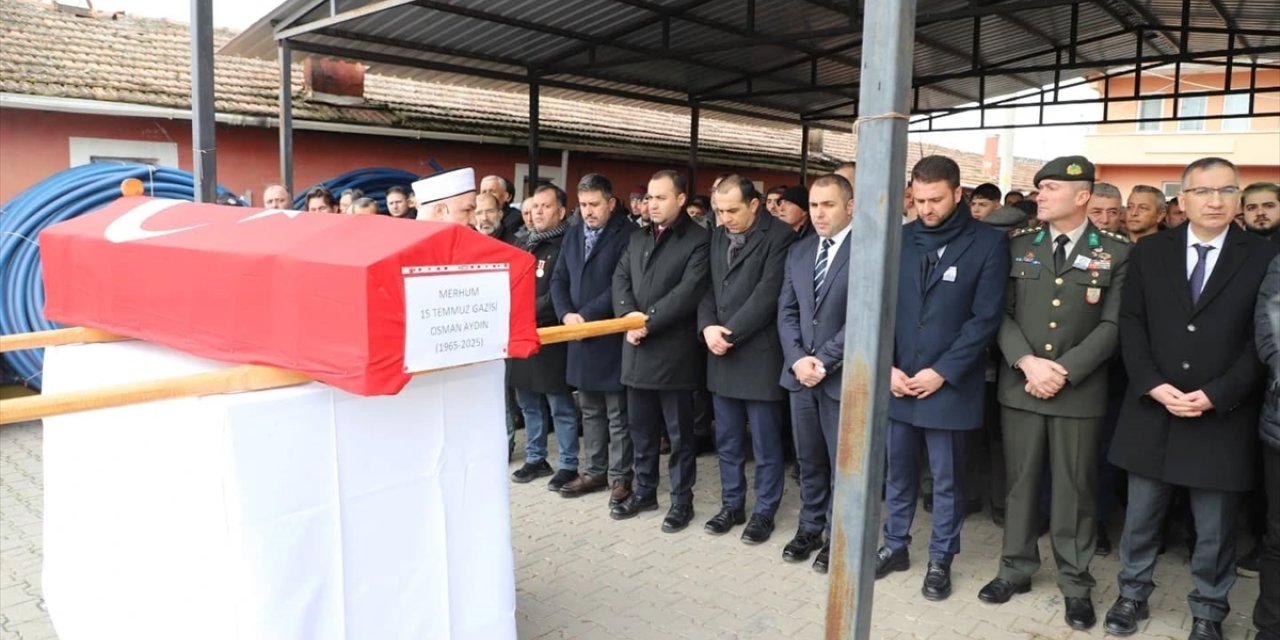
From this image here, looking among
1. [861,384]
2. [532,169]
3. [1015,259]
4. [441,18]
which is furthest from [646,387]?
[532,169]

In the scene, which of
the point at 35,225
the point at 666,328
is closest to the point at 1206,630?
the point at 666,328

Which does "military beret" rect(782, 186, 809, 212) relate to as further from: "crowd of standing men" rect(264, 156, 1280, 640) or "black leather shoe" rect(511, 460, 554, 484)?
"black leather shoe" rect(511, 460, 554, 484)

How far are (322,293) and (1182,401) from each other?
2.85m

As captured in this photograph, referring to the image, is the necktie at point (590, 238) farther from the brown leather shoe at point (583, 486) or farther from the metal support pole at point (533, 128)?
the metal support pole at point (533, 128)

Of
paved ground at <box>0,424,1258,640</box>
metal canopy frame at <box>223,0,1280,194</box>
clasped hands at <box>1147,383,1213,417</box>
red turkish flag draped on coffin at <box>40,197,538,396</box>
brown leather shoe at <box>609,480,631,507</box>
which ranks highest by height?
metal canopy frame at <box>223,0,1280,194</box>

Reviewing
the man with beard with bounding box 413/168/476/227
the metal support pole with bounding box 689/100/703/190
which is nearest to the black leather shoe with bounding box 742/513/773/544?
the man with beard with bounding box 413/168/476/227

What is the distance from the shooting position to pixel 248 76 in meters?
10.6

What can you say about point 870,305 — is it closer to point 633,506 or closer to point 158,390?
point 158,390

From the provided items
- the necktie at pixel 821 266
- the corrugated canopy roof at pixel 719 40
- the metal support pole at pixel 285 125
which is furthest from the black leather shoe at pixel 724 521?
the metal support pole at pixel 285 125

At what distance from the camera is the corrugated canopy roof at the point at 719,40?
636 cm

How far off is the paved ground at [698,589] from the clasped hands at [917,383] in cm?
86

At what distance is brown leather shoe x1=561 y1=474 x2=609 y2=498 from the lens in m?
4.84

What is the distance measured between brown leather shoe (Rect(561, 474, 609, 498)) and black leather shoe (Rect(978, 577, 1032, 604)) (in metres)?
2.15

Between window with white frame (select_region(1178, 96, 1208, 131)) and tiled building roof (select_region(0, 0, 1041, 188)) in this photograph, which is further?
A: window with white frame (select_region(1178, 96, 1208, 131))
